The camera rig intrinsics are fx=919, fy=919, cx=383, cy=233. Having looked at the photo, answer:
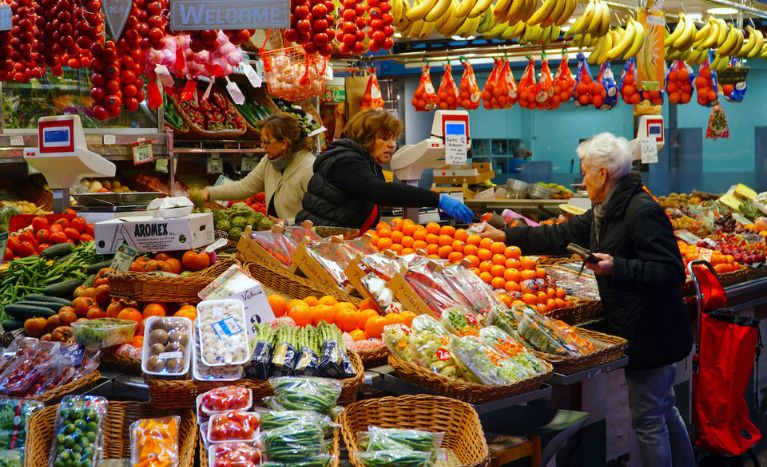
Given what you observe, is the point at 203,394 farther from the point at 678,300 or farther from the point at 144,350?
the point at 678,300

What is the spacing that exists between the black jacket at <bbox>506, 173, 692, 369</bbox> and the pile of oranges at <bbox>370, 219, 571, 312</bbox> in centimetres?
30

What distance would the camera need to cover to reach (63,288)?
12.2 feet

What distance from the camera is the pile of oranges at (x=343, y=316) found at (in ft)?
11.3

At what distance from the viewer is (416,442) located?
8.66 feet

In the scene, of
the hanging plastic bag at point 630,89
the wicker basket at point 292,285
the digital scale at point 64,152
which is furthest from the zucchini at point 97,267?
the hanging plastic bag at point 630,89

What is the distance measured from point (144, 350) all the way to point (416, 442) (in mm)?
878

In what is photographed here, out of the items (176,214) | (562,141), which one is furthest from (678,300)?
(562,141)

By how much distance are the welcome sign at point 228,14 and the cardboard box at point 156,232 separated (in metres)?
0.82

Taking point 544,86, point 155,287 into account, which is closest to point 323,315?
point 155,287

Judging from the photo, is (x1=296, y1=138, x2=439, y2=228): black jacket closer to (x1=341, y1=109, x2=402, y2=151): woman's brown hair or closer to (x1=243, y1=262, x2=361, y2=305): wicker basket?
(x1=341, y1=109, x2=402, y2=151): woman's brown hair

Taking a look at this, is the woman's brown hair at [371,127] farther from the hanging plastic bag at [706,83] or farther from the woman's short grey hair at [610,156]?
the hanging plastic bag at [706,83]

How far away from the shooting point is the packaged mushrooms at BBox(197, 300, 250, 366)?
2764 mm

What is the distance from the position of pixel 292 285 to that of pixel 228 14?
3.83 ft

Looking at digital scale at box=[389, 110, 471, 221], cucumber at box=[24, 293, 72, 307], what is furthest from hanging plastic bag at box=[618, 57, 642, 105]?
cucumber at box=[24, 293, 72, 307]
